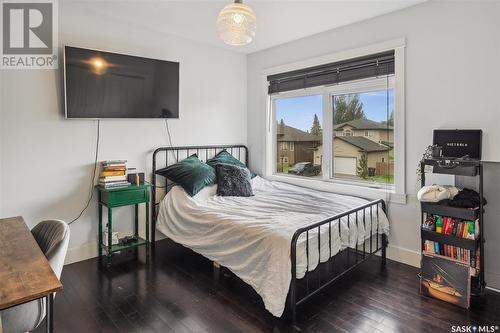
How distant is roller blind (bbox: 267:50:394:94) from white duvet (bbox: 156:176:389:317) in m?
1.30

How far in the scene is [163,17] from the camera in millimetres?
3205

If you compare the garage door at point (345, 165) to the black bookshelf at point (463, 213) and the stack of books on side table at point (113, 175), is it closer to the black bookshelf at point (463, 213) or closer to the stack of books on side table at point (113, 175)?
the black bookshelf at point (463, 213)

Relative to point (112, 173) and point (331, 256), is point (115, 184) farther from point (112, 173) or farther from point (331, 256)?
point (331, 256)

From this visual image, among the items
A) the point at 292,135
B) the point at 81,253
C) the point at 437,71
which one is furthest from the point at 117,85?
the point at 437,71

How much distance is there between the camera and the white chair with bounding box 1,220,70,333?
144cm

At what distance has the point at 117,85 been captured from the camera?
3.21m

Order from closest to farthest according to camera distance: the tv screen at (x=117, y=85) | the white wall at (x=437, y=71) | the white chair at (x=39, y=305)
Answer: the white chair at (x=39, y=305)
the white wall at (x=437, y=71)
the tv screen at (x=117, y=85)

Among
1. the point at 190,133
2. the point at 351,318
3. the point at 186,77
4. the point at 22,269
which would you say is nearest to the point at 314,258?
the point at 351,318

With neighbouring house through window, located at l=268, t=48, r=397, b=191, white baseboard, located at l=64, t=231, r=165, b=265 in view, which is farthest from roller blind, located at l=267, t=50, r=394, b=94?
white baseboard, located at l=64, t=231, r=165, b=265

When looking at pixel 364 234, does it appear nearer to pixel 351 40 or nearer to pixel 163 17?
pixel 351 40

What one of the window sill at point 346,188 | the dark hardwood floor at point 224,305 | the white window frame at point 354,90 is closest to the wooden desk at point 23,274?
the dark hardwood floor at point 224,305

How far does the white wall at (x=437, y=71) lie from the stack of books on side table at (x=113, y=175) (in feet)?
8.70

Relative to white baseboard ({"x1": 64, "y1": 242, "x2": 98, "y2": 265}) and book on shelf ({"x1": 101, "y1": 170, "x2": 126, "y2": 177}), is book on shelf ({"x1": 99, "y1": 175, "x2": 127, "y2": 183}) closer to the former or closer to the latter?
book on shelf ({"x1": 101, "y1": 170, "x2": 126, "y2": 177})

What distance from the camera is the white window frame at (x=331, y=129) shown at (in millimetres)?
3025
